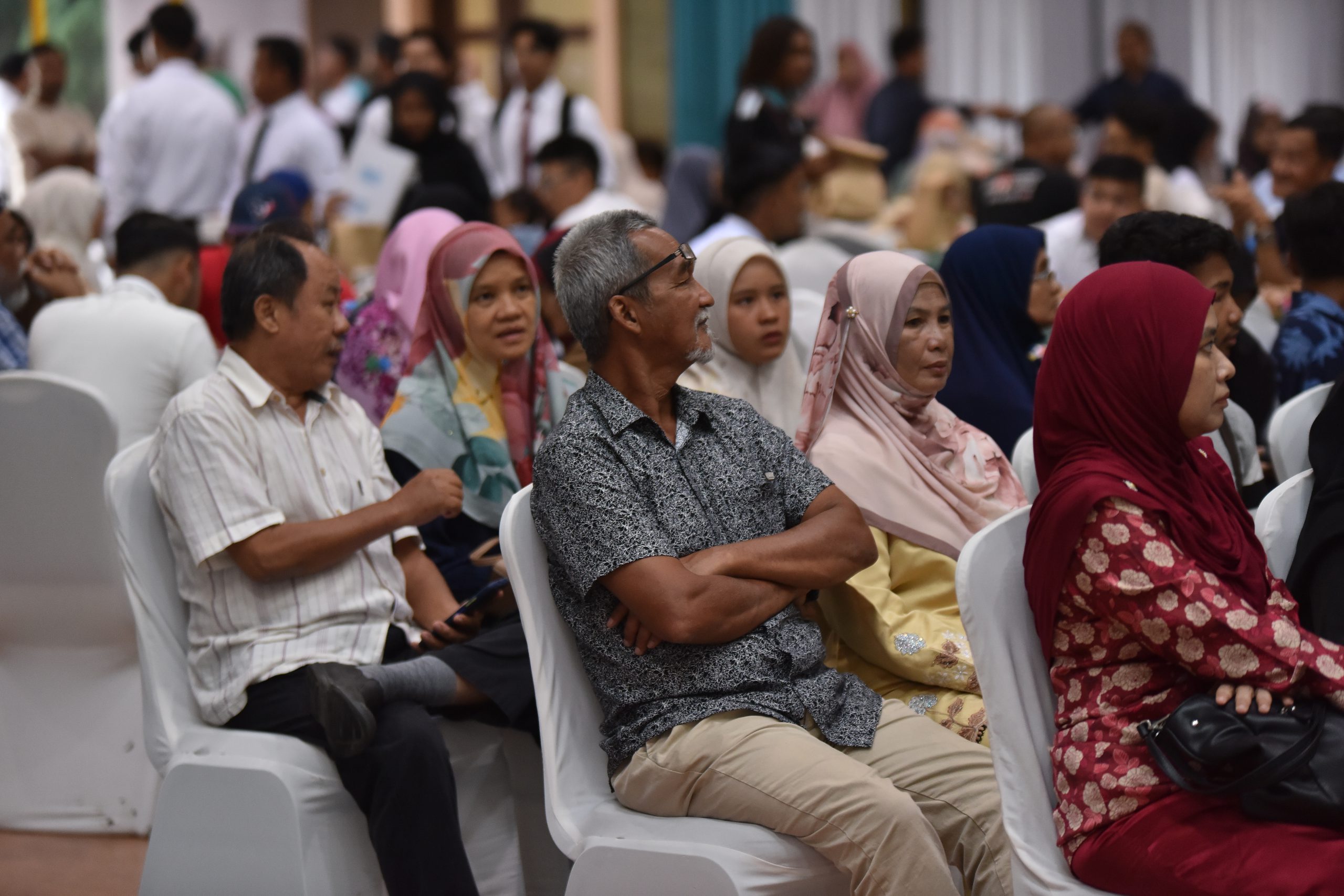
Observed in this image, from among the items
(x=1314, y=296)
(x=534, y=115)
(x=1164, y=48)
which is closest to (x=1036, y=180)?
(x=1314, y=296)

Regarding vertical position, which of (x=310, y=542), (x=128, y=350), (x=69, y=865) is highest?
(x=128, y=350)

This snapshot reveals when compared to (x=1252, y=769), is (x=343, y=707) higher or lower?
lower

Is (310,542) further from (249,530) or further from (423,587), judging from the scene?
(423,587)

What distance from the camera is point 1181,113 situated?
24.2 feet

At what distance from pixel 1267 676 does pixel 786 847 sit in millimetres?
705

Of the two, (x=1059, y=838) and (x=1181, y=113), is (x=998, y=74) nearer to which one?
(x=1181, y=113)

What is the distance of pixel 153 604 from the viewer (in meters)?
2.49

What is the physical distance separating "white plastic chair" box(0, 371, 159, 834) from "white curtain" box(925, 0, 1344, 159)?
8365 mm

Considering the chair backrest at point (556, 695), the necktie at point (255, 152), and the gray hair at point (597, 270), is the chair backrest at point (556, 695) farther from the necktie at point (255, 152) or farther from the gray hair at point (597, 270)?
the necktie at point (255, 152)

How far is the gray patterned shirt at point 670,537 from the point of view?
2.11 m

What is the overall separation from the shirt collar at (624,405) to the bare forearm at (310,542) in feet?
1.53

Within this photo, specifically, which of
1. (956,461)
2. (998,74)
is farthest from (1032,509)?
(998,74)

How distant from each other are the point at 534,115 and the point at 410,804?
17.1 ft

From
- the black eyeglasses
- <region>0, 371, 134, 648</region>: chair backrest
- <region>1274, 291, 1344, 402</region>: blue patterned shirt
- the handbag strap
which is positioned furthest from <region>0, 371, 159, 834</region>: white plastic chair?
<region>1274, 291, 1344, 402</region>: blue patterned shirt
